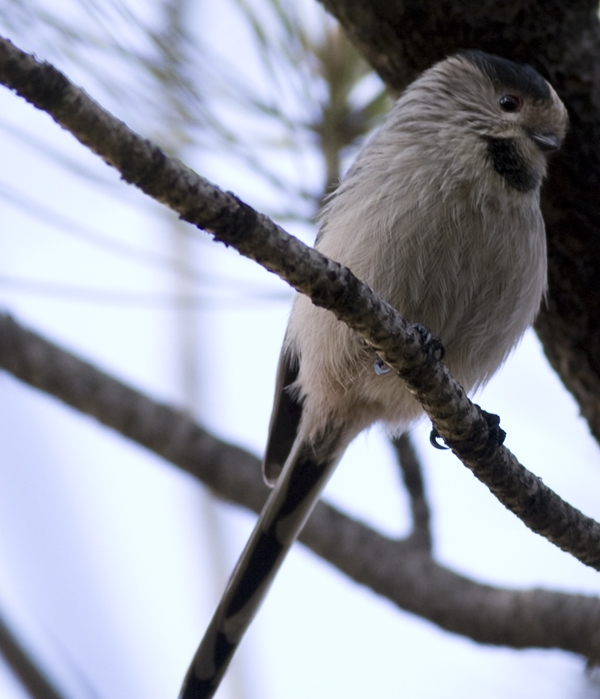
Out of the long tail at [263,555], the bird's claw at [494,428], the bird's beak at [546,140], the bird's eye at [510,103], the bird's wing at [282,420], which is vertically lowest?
the long tail at [263,555]

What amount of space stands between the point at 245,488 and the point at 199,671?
2.54ft

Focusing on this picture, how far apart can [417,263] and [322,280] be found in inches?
34.3

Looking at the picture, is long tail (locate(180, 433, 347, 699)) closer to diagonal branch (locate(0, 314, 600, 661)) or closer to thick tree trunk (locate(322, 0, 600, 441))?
diagonal branch (locate(0, 314, 600, 661))

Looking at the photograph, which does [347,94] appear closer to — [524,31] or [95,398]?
[524,31]

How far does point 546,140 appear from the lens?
9.73ft

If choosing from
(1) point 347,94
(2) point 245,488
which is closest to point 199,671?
(2) point 245,488

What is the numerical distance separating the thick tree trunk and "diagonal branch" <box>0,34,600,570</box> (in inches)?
31.4

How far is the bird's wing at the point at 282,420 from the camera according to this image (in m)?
3.39

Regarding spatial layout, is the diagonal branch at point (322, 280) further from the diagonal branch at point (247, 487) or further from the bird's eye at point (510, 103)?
the bird's eye at point (510, 103)

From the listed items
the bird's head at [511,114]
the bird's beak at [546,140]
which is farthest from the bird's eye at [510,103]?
the bird's beak at [546,140]

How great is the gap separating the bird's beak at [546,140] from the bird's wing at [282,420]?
1198mm

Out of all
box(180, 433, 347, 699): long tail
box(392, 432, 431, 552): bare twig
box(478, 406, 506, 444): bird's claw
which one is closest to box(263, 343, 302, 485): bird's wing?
box(180, 433, 347, 699): long tail

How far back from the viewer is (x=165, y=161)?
5.08 feet

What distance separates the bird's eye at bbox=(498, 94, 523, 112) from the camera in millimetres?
3051
